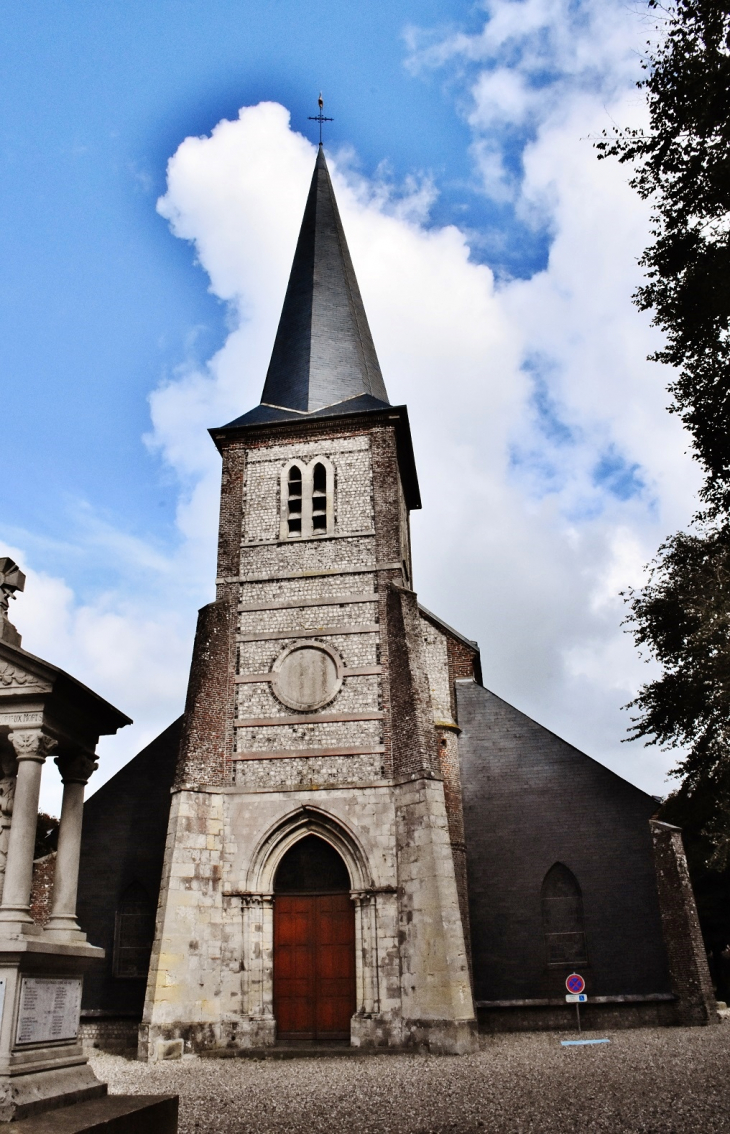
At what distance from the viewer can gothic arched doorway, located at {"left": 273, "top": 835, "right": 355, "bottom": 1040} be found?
15117 millimetres

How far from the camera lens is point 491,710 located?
2017 centimetres

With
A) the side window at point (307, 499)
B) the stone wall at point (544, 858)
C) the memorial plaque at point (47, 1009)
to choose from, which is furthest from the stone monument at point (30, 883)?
the stone wall at point (544, 858)

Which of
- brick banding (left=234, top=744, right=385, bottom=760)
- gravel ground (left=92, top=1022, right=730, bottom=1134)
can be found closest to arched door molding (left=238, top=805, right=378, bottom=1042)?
brick banding (left=234, top=744, right=385, bottom=760)

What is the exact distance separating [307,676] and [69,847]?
998 cm

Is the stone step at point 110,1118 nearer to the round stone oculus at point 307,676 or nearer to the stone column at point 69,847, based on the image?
the stone column at point 69,847

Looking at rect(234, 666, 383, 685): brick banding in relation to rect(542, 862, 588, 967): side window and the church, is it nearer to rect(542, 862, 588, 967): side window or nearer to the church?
the church

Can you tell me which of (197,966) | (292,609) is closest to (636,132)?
(292,609)

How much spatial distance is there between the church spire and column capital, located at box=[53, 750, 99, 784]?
13.6 m

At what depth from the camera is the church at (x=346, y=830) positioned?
14914mm

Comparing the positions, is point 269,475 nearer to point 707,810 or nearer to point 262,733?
point 262,733

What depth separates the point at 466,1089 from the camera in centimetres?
1002

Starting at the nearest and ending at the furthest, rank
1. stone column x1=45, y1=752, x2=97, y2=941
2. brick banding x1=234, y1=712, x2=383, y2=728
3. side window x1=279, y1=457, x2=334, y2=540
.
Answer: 1. stone column x1=45, y1=752, x2=97, y2=941
2. brick banding x1=234, y1=712, x2=383, y2=728
3. side window x1=279, y1=457, x2=334, y2=540

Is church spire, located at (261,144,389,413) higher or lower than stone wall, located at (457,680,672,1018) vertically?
higher

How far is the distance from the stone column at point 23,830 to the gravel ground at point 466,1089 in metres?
3.33
